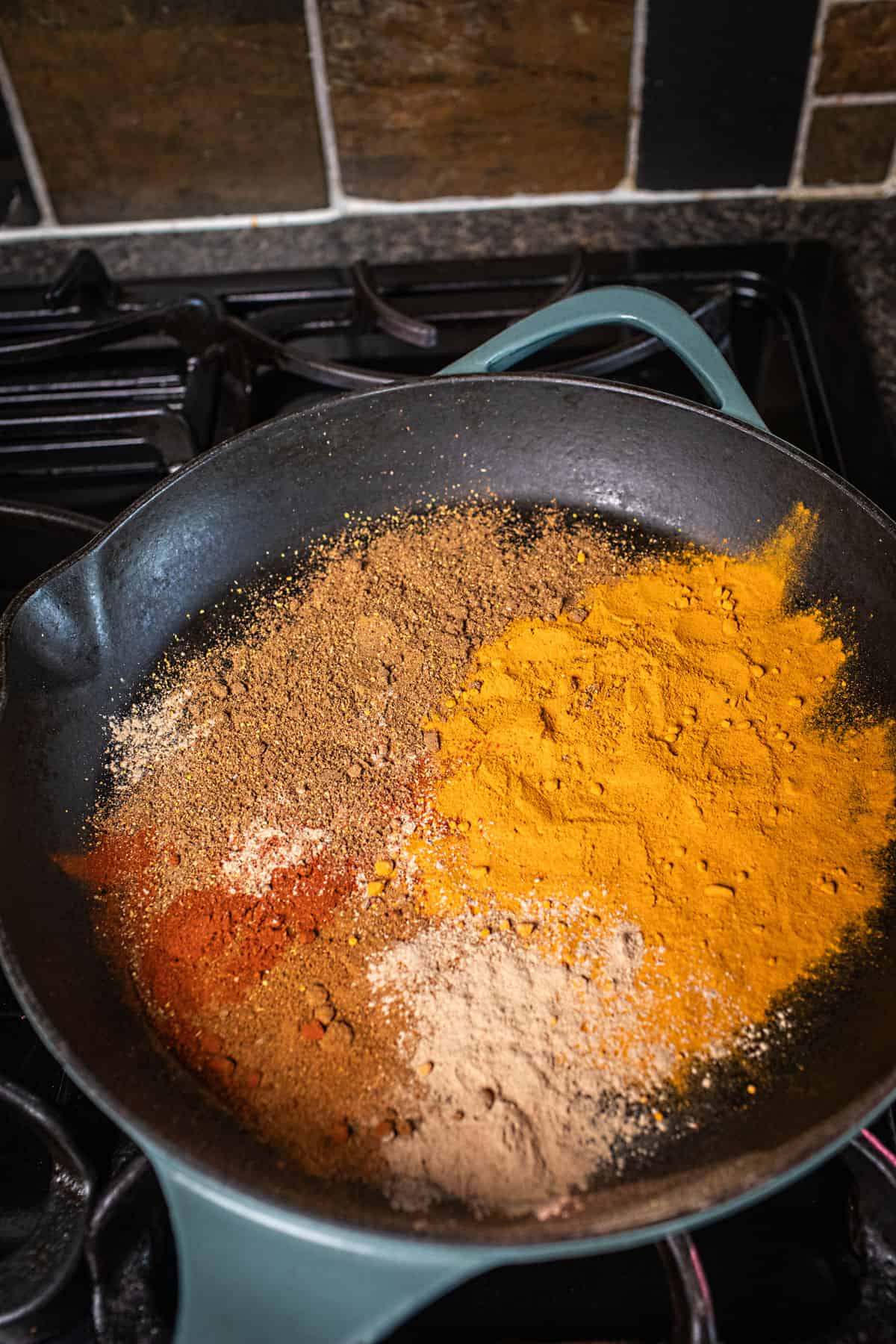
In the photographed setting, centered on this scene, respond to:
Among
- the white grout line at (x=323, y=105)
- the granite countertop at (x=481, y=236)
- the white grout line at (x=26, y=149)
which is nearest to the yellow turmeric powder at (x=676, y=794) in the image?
the granite countertop at (x=481, y=236)

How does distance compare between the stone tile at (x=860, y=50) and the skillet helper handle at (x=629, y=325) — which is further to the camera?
the stone tile at (x=860, y=50)

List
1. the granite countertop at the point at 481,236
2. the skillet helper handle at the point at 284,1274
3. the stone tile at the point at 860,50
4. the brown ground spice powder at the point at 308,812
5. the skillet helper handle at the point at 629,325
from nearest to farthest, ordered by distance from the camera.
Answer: the skillet helper handle at the point at 284,1274 < the brown ground spice powder at the point at 308,812 < the skillet helper handle at the point at 629,325 < the stone tile at the point at 860,50 < the granite countertop at the point at 481,236

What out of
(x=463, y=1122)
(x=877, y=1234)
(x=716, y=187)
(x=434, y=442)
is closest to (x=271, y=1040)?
(x=463, y=1122)

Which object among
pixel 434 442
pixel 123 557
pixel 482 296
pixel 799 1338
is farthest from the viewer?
pixel 482 296

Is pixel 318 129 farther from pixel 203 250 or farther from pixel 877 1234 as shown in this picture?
pixel 877 1234

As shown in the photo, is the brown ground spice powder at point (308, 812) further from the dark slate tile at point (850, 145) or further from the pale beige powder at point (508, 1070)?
the dark slate tile at point (850, 145)

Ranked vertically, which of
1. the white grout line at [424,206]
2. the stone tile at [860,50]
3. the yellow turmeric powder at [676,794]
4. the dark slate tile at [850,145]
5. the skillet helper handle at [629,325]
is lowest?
the yellow turmeric powder at [676,794]

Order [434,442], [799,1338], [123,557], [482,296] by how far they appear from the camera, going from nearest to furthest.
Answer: [799,1338]
[123,557]
[434,442]
[482,296]

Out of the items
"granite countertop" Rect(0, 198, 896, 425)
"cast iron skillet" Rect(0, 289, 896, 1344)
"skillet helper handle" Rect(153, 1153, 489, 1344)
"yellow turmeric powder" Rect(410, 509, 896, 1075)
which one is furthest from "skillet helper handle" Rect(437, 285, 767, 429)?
"skillet helper handle" Rect(153, 1153, 489, 1344)
